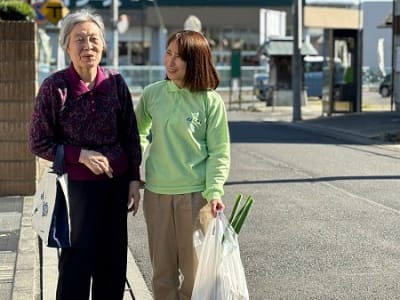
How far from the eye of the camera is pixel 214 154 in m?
4.66

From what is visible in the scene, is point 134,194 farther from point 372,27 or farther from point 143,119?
point 372,27

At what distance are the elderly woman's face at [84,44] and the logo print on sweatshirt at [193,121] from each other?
592 millimetres

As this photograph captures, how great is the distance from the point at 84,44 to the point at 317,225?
15.8ft

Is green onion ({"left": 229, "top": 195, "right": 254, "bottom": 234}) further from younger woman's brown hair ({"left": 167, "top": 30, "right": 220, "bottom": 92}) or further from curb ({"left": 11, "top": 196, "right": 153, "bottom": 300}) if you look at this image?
curb ({"left": 11, "top": 196, "right": 153, "bottom": 300})

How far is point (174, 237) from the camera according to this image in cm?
477

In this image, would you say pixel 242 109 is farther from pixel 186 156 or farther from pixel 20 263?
pixel 186 156

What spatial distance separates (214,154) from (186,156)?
6.1 inches

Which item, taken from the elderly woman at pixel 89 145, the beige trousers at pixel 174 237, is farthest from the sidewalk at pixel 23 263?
the elderly woman at pixel 89 145

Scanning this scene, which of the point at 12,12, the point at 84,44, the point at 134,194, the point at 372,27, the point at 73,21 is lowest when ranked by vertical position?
the point at 134,194

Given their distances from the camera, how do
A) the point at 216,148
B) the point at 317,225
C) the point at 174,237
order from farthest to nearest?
1. the point at 317,225
2. the point at 174,237
3. the point at 216,148

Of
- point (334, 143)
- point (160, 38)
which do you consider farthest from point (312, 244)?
point (160, 38)

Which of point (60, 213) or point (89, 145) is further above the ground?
point (89, 145)

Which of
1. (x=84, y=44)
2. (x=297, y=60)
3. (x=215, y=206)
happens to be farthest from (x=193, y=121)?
(x=297, y=60)

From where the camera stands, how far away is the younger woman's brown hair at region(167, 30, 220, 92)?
4559 mm
